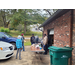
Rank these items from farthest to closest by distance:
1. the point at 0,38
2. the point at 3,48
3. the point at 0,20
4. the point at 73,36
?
the point at 0,20, the point at 0,38, the point at 3,48, the point at 73,36

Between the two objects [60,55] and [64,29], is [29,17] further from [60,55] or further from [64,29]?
[60,55]

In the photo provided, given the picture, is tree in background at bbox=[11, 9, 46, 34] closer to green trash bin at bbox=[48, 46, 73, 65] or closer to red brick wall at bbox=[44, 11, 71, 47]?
red brick wall at bbox=[44, 11, 71, 47]

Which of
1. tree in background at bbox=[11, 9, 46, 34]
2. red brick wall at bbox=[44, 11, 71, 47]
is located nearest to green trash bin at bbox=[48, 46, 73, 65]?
red brick wall at bbox=[44, 11, 71, 47]

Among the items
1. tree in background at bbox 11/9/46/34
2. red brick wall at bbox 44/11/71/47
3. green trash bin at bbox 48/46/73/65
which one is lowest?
green trash bin at bbox 48/46/73/65

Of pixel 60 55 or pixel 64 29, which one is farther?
pixel 64 29

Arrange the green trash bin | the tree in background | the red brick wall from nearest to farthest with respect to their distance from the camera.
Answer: the green trash bin
the red brick wall
the tree in background

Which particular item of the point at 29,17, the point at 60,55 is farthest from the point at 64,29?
the point at 29,17

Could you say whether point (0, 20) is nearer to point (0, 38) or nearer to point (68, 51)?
point (0, 38)

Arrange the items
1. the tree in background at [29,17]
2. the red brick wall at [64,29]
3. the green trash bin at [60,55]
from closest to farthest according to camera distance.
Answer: the green trash bin at [60,55], the red brick wall at [64,29], the tree in background at [29,17]

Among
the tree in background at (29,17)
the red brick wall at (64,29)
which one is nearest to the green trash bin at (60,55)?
the red brick wall at (64,29)

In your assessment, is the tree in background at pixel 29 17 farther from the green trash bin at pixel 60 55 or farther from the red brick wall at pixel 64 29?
the green trash bin at pixel 60 55
